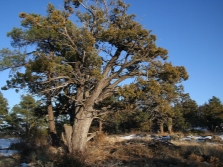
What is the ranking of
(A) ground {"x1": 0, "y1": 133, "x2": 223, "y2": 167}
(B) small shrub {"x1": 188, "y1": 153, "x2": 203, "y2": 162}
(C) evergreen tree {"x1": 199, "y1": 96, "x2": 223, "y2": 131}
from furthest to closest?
(C) evergreen tree {"x1": 199, "y1": 96, "x2": 223, "y2": 131} → (B) small shrub {"x1": 188, "y1": 153, "x2": 203, "y2": 162} → (A) ground {"x1": 0, "y1": 133, "x2": 223, "y2": 167}

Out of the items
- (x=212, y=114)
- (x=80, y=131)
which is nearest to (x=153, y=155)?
(x=80, y=131)

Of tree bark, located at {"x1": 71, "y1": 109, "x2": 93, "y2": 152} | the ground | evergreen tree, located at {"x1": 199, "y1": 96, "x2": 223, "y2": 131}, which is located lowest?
the ground

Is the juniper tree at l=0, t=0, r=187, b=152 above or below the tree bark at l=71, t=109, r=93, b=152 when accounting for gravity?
above

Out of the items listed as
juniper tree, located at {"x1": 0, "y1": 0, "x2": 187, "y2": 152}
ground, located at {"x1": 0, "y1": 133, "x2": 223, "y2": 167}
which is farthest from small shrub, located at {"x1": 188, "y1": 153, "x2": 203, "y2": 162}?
juniper tree, located at {"x1": 0, "y1": 0, "x2": 187, "y2": 152}

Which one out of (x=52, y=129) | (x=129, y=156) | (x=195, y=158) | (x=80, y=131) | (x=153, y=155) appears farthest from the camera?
(x=52, y=129)

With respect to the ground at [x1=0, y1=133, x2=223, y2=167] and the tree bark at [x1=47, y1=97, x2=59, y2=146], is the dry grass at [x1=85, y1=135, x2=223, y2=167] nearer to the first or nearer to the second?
the ground at [x1=0, y1=133, x2=223, y2=167]

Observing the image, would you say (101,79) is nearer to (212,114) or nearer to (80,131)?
(80,131)

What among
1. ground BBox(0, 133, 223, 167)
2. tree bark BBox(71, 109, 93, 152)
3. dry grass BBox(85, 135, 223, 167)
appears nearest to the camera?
ground BBox(0, 133, 223, 167)

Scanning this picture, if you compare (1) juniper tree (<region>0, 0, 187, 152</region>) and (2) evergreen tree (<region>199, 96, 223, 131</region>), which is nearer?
(1) juniper tree (<region>0, 0, 187, 152</region>)

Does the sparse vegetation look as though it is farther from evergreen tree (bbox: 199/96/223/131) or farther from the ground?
evergreen tree (bbox: 199/96/223/131)

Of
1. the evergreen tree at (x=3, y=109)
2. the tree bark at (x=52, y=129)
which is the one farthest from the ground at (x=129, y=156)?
the evergreen tree at (x=3, y=109)

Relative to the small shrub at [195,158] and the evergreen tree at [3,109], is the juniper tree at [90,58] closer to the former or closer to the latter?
the small shrub at [195,158]

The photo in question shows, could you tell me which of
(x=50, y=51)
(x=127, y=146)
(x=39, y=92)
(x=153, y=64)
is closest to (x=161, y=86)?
(x=153, y=64)

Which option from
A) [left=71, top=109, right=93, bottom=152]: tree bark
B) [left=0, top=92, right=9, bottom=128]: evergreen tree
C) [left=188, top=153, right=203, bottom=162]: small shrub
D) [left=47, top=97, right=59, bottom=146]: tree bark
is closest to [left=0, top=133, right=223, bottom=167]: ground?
[left=188, top=153, right=203, bottom=162]: small shrub
